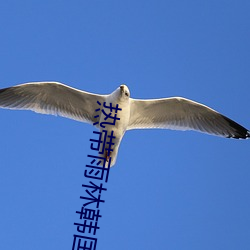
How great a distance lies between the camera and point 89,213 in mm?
5500

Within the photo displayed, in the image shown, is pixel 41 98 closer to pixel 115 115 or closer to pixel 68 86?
pixel 68 86

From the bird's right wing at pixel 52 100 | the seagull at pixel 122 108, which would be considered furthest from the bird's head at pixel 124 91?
the bird's right wing at pixel 52 100

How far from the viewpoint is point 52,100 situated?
6711mm

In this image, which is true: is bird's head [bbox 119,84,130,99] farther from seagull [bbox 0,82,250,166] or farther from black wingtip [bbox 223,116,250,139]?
black wingtip [bbox 223,116,250,139]

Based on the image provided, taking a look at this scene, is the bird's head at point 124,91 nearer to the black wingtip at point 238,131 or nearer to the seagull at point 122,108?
the seagull at point 122,108

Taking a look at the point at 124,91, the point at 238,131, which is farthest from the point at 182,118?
the point at 124,91

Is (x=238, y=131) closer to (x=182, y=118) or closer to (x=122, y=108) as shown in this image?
Answer: (x=182, y=118)

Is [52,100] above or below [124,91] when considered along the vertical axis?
above

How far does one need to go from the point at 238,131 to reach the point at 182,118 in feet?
2.79

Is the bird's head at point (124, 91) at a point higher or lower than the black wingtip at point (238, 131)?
lower

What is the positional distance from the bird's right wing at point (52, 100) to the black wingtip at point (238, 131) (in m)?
1.91

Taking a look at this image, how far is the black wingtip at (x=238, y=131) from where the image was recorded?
7.15 m

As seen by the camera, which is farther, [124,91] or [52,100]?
[52,100]

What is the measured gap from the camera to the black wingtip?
23.5 ft
